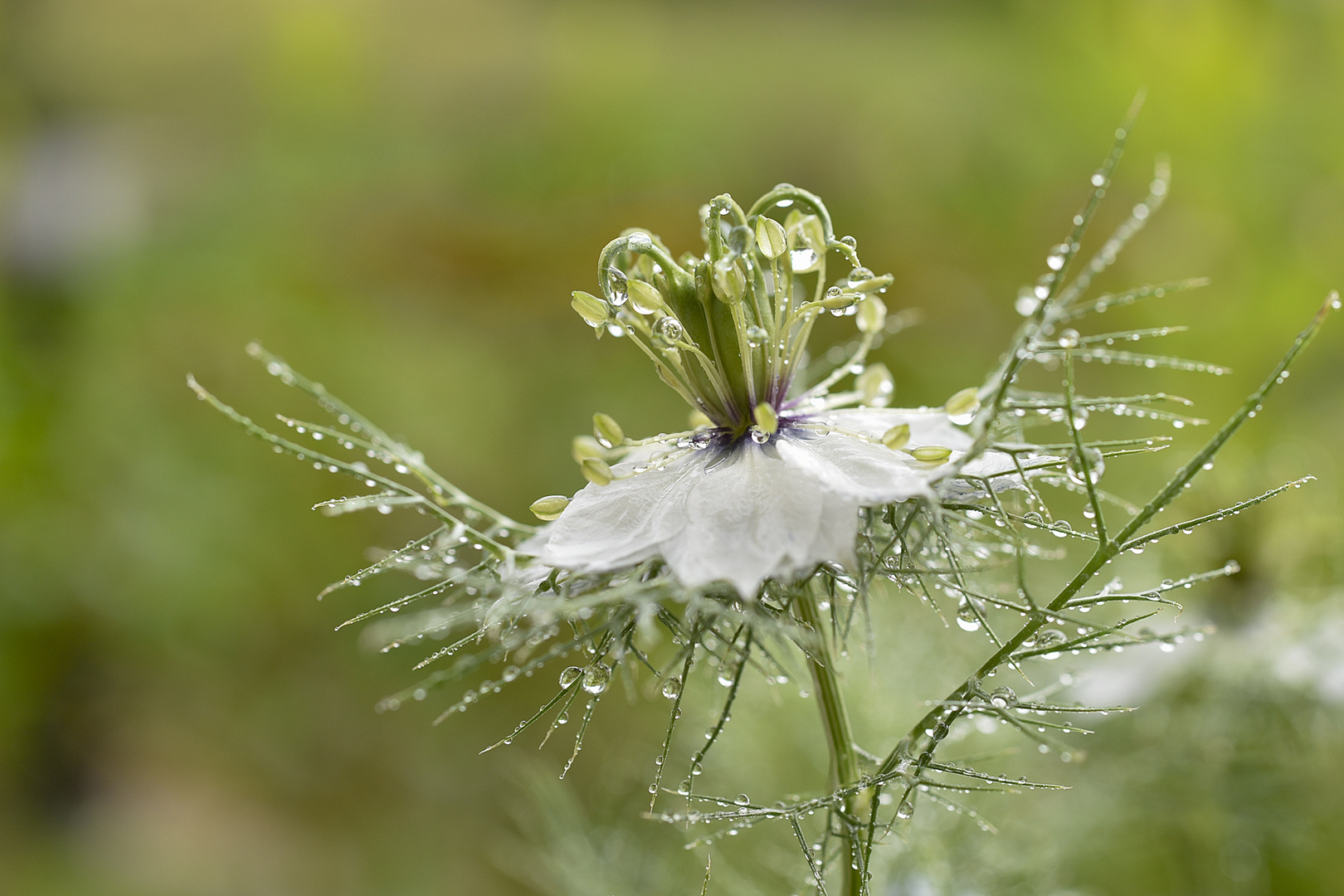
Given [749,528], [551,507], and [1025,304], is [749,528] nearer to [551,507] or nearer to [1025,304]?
[551,507]

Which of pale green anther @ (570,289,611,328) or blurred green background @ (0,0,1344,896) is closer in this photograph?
pale green anther @ (570,289,611,328)

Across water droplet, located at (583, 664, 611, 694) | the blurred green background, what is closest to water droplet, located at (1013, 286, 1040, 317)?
water droplet, located at (583, 664, 611, 694)

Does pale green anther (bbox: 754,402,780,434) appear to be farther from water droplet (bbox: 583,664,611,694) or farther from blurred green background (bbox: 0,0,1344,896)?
blurred green background (bbox: 0,0,1344,896)

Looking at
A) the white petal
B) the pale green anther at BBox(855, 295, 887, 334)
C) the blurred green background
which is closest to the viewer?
the white petal

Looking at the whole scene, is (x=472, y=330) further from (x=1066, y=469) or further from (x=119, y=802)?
(x=1066, y=469)

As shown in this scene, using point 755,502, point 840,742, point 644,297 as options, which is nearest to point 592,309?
point 644,297

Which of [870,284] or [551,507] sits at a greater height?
[870,284]
